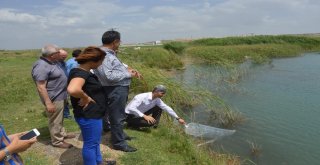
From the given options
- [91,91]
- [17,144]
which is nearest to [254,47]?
[91,91]

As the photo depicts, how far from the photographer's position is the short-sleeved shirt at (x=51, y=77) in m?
5.20

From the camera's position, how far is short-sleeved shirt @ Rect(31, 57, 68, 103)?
205 inches

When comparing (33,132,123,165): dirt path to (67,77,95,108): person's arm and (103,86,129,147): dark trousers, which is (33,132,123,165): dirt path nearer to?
(103,86,129,147): dark trousers

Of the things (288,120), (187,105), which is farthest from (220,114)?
(288,120)

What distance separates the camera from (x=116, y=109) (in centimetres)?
532

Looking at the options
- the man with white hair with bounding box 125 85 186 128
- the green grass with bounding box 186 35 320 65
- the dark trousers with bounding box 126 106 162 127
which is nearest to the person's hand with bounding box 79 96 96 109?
the man with white hair with bounding box 125 85 186 128

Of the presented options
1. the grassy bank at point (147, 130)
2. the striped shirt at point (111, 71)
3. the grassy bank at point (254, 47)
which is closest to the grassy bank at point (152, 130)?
the grassy bank at point (147, 130)

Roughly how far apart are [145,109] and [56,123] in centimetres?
180

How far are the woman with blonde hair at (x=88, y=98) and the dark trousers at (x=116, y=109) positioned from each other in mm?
878

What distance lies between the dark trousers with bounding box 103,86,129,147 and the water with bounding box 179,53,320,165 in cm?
343

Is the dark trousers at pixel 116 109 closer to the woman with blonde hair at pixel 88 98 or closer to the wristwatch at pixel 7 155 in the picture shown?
the woman with blonde hair at pixel 88 98

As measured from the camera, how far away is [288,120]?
428 inches

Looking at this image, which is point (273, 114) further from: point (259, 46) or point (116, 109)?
point (259, 46)

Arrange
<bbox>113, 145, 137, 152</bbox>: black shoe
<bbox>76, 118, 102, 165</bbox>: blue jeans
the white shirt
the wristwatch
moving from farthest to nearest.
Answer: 1. the white shirt
2. <bbox>113, 145, 137, 152</bbox>: black shoe
3. <bbox>76, 118, 102, 165</bbox>: blue jeans
4. the wristwatch
